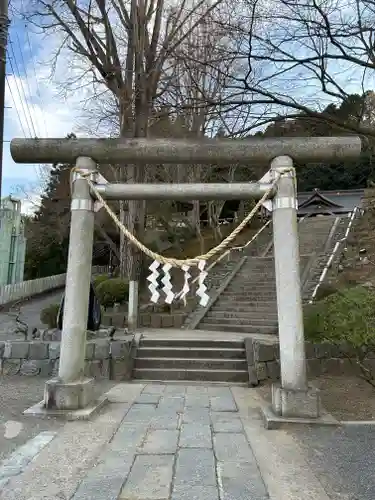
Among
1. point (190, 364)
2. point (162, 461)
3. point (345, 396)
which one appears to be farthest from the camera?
point (190, 364)

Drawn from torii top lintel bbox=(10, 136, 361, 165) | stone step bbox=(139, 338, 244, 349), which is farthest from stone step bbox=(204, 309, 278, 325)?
torii top lintel bbox=(10, 136, 361, 165)

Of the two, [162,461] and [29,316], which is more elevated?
[29,316]

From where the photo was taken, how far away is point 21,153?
→ 17.6 feet

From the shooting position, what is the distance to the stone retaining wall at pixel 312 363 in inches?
321

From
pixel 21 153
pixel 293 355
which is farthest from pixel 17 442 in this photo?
pixel 21 153

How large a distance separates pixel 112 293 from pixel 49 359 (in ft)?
16.7

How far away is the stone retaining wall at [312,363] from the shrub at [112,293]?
18.3 ft

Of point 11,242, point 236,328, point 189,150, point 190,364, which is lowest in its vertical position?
point 190,364

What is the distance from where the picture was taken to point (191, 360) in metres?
8.68

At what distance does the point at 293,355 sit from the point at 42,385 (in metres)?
4.34

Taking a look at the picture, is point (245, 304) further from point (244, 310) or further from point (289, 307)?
point (289, 307)

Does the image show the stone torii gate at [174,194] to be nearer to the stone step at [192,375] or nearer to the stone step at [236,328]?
the stone step at [192,375]

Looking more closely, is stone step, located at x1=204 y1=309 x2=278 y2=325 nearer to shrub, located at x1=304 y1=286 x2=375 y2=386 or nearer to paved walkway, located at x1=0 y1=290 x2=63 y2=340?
shrub, located at x1=304 y1=286 x2=375 y2=386

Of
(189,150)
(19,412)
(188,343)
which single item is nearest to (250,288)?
(188,343)
